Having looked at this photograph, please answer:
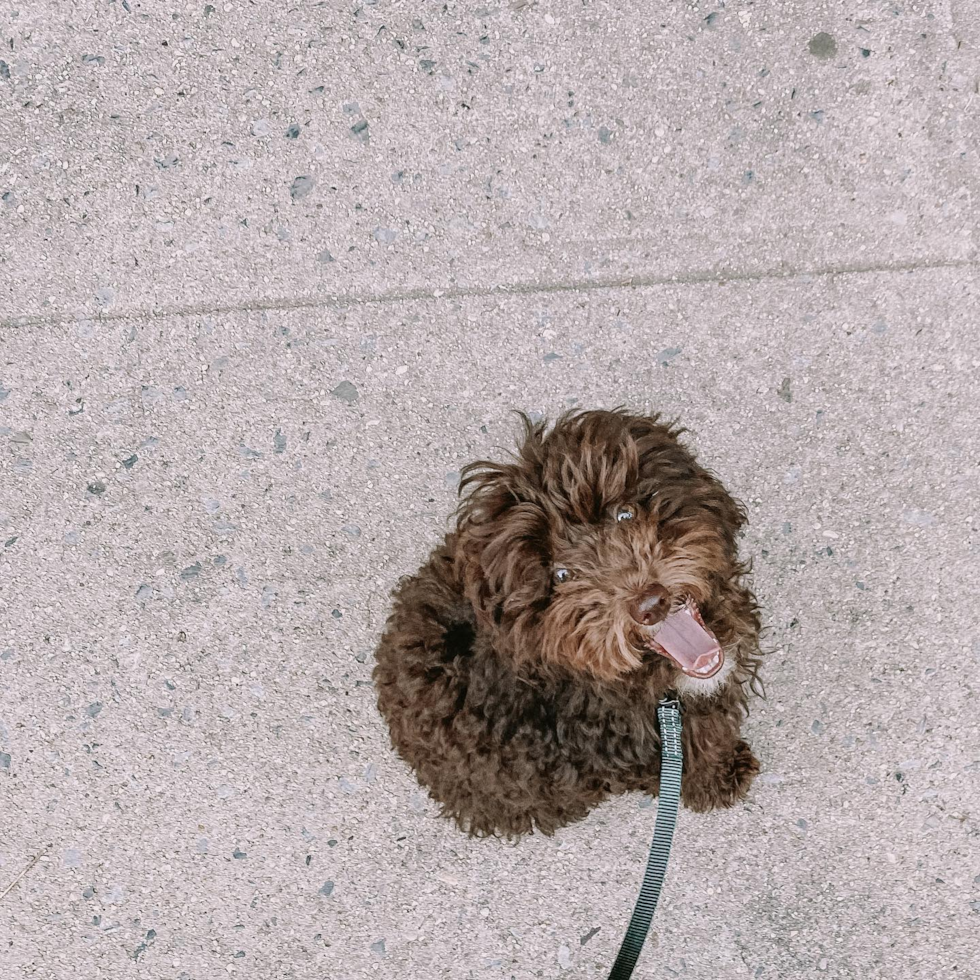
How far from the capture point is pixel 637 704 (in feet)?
7.52

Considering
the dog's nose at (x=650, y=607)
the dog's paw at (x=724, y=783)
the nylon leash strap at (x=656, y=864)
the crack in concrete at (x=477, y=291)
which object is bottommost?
the dog's paw at (x=724, y=783)

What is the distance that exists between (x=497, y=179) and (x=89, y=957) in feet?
11.4

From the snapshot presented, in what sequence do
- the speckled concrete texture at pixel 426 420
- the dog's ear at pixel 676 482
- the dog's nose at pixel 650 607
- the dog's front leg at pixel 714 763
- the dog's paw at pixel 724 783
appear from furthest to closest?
the speckled concrete texture at pixel 426 420
the dog's paw at pixel 724 783
the dog's front leg at pixel 714 763
the dog's ear at pixel 676 482
the dog's nose at pixel 650 607

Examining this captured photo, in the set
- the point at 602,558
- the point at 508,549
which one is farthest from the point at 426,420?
the point at 602,558

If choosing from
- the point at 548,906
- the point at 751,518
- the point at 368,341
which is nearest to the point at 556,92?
the point at 368,341

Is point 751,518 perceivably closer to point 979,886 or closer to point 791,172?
point 791,172

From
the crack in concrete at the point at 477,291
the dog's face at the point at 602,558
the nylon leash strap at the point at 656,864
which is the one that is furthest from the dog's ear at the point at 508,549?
the crack in concrete at the point at 477,291

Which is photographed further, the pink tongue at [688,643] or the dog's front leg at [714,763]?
the dog's front leg at [714,763]

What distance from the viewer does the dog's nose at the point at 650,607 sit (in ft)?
6.53

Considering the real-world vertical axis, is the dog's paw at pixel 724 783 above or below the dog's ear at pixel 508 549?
below

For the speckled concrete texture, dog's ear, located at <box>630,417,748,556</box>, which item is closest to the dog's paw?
the speckled concrete texture

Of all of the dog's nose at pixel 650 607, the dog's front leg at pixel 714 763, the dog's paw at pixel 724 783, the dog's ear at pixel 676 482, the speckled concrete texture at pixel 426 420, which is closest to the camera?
the dog's nose at pixel 650 607

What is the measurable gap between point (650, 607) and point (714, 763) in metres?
1.06

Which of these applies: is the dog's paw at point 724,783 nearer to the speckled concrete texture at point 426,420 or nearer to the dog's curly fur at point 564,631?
the dog's curly fur at point 564,631
